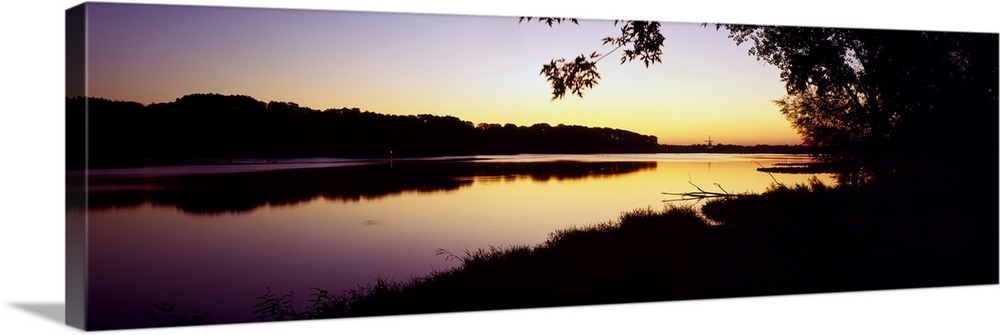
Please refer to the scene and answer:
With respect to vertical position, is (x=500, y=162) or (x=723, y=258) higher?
(x=500, y=162)

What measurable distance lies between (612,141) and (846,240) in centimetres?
226

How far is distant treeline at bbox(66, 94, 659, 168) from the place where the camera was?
781 cm

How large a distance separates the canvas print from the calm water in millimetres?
16

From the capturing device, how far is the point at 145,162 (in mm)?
8156

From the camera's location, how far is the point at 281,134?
28.1 ft

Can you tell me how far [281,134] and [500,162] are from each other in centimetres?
181

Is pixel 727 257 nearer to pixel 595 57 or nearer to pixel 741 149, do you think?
pixel 741 149

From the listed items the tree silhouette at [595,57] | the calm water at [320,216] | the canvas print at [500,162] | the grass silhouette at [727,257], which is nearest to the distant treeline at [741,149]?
the canvas print at [500,162]

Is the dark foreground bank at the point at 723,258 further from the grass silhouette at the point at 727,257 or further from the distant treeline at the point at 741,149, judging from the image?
the distant treeline at the point at 741,149

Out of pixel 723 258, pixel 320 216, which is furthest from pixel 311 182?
pixel 723 258

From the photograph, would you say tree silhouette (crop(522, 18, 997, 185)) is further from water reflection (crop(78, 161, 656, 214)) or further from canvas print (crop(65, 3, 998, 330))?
water reflection (crop(78, 161, 656, 214))

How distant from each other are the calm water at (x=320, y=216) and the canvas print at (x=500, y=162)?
2cm

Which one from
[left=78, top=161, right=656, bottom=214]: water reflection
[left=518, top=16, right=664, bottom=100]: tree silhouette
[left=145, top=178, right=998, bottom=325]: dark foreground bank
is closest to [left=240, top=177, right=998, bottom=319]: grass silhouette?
[left=145, top=178, right=998, bottom=325]: dark foreground bank

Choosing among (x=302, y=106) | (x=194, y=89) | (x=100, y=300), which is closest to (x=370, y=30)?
(x=302, y=106)
